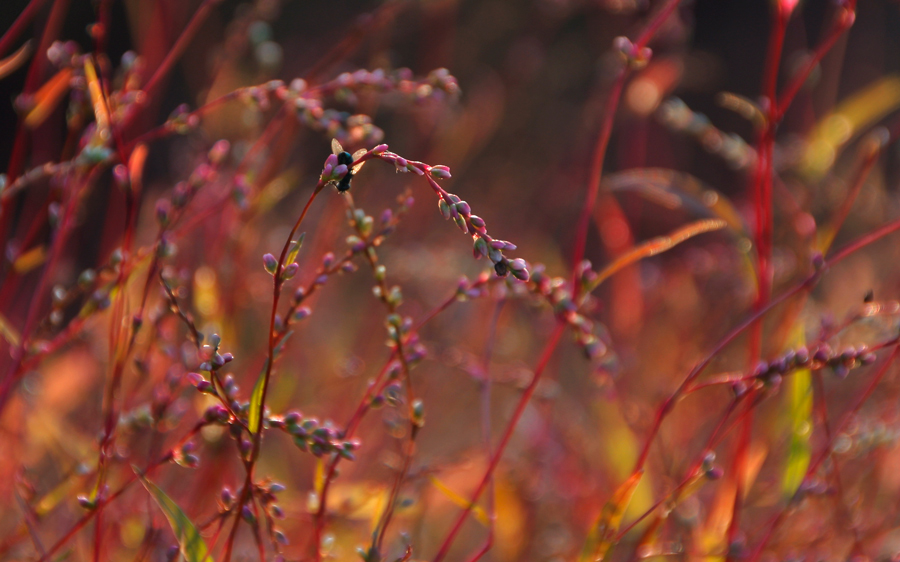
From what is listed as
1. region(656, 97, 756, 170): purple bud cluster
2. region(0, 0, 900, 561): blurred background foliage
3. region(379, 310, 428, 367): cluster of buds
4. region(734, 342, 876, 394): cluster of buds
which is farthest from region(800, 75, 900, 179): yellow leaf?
region(379, 310, 428, 367): cluster of buds

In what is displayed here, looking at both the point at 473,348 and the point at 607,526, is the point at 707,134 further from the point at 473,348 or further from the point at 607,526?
the point at 473,348

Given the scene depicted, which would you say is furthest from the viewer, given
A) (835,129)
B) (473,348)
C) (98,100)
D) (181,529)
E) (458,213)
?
(473,348)

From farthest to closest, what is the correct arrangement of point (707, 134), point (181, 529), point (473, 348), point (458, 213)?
point (473, 348)
point (707, 134)
point (181, 529)
point (458, 213)

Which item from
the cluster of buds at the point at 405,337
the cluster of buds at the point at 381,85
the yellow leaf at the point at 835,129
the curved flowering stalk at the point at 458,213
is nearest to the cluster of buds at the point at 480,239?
the curved flowering stalk at the point at 458,213

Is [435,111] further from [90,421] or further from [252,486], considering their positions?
[252,486]

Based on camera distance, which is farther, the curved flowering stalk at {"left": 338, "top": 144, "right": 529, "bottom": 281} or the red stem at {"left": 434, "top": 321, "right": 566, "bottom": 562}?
the red stem at {"left": 434, "top": 321, "right": 566, "bottom": 562}

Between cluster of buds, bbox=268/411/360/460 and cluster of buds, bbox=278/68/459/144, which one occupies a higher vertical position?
cluster of buds, bbox=278/68/459/144

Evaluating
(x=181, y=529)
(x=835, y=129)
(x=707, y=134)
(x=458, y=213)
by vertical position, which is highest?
(x=835, y=129)

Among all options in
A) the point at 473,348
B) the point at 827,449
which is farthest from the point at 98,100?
the point at 473,348

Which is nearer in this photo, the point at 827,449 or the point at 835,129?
the point at 827,449

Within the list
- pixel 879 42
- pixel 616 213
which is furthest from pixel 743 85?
pixel 616 213

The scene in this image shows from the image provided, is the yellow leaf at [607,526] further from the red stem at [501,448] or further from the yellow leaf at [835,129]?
the yellow leaf at [835,129]

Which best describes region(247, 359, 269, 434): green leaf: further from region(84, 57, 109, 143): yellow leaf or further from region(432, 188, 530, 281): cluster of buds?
region(84, 57, 109, 143): yellow leaf
